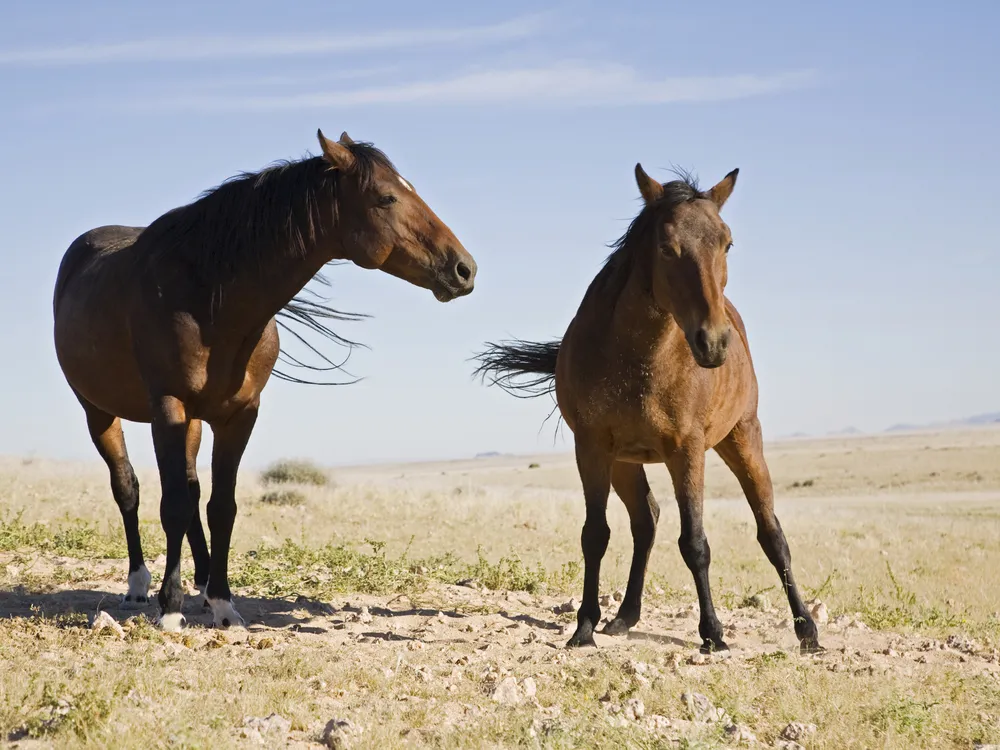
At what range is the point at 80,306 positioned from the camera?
7.53 m

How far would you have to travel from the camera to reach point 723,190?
6.57 m

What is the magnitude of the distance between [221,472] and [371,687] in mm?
2346

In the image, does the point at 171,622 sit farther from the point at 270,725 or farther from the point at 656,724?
the point at 656,724

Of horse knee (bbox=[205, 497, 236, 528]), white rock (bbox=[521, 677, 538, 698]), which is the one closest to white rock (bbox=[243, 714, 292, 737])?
white rock (bbox=[521, 677, 538, 698])

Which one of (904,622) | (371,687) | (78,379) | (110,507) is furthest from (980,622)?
(110,507)

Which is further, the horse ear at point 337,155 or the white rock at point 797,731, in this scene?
the horse ear at point 337,155

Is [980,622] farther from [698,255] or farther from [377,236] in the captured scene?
[377,236]

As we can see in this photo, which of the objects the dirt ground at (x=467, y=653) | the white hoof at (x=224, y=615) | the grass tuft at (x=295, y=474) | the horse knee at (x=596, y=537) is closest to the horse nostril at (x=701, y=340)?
the horse knee at (x=596, y=537)

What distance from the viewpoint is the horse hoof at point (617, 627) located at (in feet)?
24.3

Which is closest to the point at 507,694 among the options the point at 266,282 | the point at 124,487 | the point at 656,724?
the point at 656,724

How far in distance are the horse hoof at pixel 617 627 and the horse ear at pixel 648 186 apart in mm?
2965

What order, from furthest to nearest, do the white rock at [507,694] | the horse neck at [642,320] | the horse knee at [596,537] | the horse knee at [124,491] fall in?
the horse knee at [124,491]
the horse knee at [596,537]
the horse neck at [642,320]
the white rock at [507,694]

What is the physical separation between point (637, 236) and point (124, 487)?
14.3ft

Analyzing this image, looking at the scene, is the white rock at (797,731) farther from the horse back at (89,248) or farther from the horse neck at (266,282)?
Answer: the horse back at (89,248)
